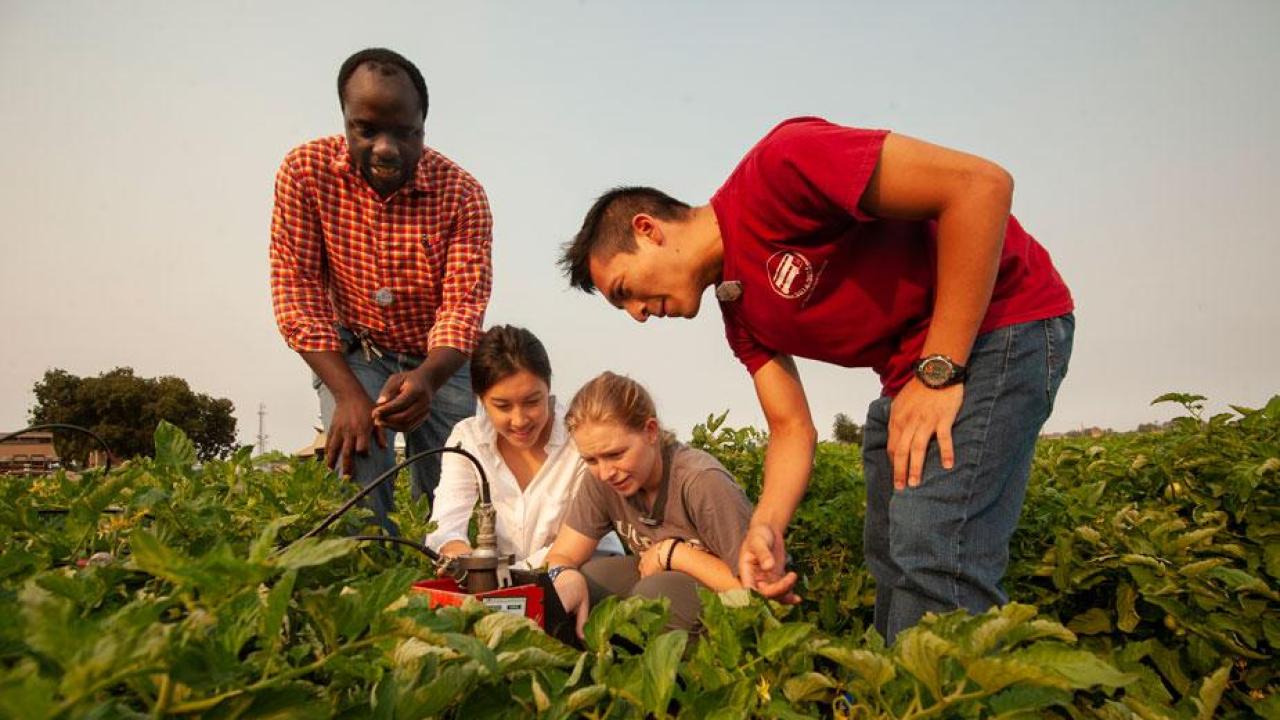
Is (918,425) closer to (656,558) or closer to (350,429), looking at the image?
(656,558)

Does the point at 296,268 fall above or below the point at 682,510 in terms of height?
above

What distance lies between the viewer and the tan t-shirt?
300 centimetres

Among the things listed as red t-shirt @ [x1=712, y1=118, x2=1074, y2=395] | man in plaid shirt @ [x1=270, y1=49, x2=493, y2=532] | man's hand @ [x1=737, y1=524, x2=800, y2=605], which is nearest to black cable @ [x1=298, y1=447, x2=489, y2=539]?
man's hand @ [x1=737, y1=524, x2=800, y2=605]

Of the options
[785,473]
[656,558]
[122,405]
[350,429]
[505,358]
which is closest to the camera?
[785,473]

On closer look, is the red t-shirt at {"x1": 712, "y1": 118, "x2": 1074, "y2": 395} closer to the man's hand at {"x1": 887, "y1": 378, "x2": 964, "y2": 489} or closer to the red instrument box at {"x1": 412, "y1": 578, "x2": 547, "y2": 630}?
the man's hand at {"x1": 887, "y1": 378, "x2": 964, "y2": 489}

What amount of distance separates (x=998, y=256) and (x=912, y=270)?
30 centimetres

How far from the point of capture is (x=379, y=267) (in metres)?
3.89

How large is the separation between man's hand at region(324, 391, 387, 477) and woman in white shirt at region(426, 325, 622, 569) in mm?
361

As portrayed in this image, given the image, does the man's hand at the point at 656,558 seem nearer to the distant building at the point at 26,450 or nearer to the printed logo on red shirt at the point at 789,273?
the printed logo on red shirt at the point at 789,273

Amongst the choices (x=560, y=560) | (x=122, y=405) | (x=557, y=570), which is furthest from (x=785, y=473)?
(x=122, y=405)

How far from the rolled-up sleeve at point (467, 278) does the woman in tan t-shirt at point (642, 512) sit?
26.1 inches

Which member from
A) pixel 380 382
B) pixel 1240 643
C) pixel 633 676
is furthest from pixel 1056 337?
pixel 380 382

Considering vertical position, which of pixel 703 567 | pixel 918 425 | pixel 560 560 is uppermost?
pixel 918 425

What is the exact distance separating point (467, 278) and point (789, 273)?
1.97 metres
